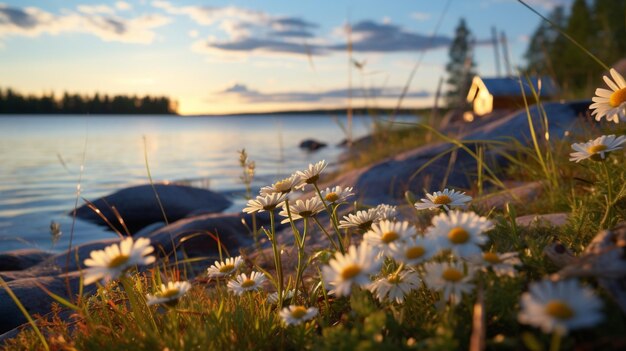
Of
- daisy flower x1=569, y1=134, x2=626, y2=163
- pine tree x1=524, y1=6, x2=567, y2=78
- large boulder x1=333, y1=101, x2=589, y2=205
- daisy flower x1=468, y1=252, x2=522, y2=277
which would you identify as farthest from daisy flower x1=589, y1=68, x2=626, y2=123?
pine tree x1=524, y1=6, x2=567, y2=78

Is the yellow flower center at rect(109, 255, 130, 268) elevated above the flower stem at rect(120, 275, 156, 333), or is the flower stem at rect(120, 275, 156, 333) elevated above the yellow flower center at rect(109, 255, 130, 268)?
the yellow flower center at rect(109, 255, 130, 268)

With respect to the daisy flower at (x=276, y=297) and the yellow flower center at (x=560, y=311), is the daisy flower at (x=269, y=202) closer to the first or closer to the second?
the daisy flower at (x=276, y=297)

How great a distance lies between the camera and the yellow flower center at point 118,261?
5.10ft

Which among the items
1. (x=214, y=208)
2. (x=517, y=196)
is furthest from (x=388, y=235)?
(x=214, y=208)

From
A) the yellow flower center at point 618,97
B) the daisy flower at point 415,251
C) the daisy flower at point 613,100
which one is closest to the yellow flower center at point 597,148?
the daisy flower at point 613,100

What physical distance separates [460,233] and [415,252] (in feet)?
0.43

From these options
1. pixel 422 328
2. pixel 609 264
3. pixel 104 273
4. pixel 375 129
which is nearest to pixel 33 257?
pixel 104 273

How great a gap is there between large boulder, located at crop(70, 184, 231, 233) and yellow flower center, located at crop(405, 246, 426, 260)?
7503mm

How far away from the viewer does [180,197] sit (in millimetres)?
9055

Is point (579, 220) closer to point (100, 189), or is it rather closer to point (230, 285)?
point (230, 285)

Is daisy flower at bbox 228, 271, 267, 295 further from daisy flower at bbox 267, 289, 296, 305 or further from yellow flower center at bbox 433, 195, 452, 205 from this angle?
yellow flower center at bbox 433, 195, 452, 205

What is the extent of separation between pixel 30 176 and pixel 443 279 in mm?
14255

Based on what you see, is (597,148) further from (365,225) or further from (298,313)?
(298,313)

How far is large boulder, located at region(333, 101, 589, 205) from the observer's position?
21.2 feet
